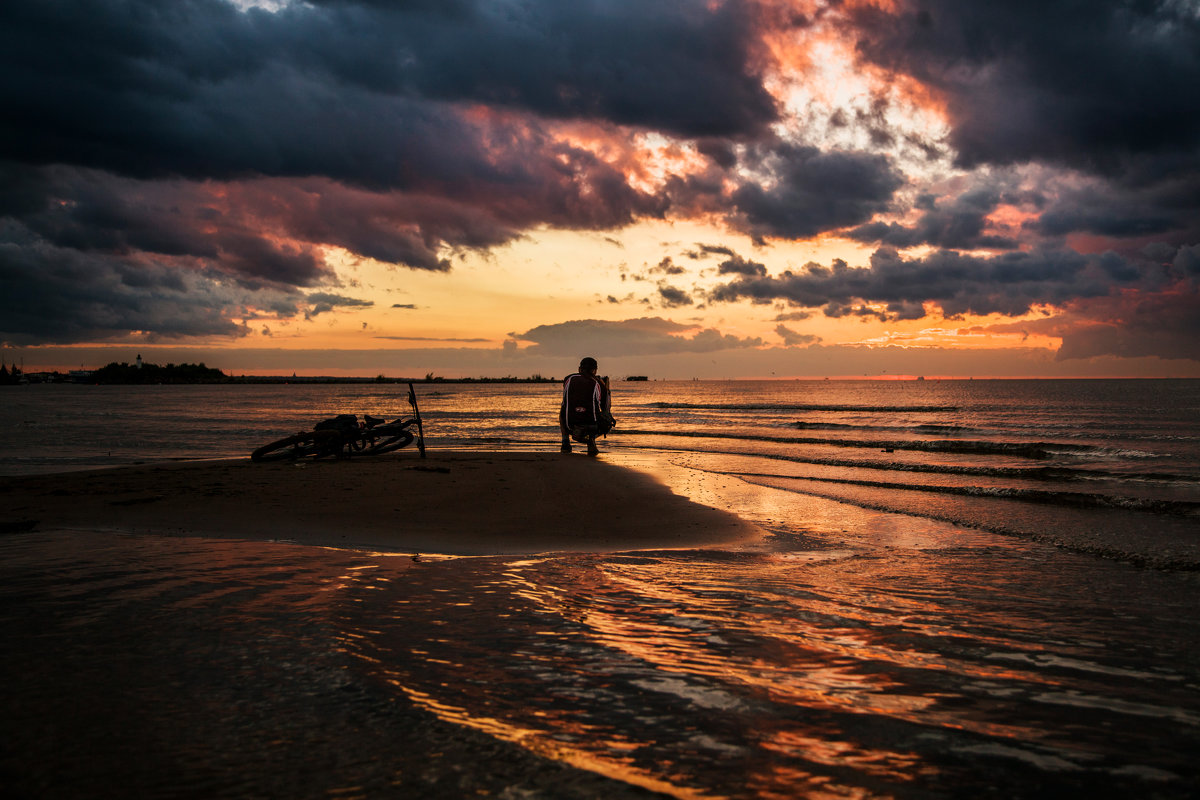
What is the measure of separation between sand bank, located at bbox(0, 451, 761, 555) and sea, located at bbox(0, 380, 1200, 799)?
35.7 inches

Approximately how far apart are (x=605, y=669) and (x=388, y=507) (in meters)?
7.50

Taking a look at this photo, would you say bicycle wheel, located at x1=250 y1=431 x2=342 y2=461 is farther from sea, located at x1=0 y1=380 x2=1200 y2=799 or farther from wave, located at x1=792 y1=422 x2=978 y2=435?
wave, located at x1=792 y1=422 x2=978 y2=435

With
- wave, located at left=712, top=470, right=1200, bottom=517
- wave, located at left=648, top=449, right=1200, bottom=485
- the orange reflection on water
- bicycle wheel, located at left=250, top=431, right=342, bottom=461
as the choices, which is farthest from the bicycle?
the orange reflection on water

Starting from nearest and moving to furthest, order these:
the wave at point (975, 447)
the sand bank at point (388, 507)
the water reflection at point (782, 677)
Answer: the water reflection at point (782, 677) < the sand bank at point (388, 507) < the wave at point (975, 447)

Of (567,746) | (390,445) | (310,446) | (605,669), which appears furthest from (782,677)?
(390,445)

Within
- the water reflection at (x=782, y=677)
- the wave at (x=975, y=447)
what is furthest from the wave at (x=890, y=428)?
the water reflection at (x=782, y=677)

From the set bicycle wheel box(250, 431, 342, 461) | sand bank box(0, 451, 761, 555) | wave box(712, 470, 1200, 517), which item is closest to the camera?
sand bank box(0, 451, 761, 555)

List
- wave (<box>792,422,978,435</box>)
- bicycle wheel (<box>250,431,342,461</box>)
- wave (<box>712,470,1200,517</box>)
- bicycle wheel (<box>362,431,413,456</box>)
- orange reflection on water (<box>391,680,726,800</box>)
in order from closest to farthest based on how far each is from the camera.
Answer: orange reflection on water (<box>391,680,726,800</box>) → wave (<box>712,470,1200,517</box>) → bicycle wheel (<box>250,431,342,461</box>) → bicycle wheel (<box>362,431,413,456</box>) → wave (<box>792,422,978,435</box>)

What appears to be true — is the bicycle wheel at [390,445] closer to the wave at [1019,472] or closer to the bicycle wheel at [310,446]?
the bicycle wheel at [310,446]

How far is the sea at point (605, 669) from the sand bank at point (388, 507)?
91cm

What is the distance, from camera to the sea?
2.87m

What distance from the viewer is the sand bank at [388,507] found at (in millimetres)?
8867

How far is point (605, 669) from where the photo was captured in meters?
4.06

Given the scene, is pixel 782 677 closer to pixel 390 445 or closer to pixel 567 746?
pixel 567 746
